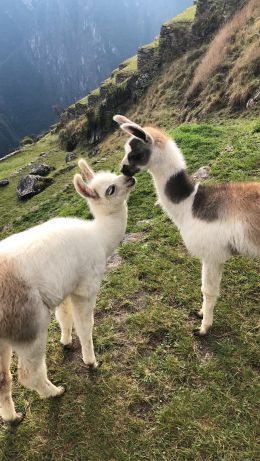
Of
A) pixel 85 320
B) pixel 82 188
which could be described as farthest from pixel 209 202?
pixel 85 320

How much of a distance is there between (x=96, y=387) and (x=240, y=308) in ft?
7.00

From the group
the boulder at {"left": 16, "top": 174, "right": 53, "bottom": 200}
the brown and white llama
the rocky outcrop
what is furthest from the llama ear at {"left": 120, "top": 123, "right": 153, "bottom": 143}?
the rocky outcrop

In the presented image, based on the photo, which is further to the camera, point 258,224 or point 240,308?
point 240,308

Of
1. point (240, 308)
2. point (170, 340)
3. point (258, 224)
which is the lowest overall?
point (240, 308)

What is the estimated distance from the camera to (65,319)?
4.77 m

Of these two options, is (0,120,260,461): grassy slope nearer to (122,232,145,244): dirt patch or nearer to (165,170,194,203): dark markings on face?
(122,232,145,244): dirt patch

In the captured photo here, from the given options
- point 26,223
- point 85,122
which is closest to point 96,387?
point 26,223

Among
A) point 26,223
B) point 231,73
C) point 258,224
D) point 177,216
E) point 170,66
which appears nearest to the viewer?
point 258,224

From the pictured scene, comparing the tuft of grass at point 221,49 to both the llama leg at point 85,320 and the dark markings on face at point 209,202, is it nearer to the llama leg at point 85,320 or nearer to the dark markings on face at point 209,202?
the dark markings on face at point 209,202

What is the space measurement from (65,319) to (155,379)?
1.29 m

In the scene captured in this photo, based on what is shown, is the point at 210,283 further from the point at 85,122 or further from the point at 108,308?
the point at 85,122

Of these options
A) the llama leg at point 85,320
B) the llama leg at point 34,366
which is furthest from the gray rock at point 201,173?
the llama leg at point 34,366

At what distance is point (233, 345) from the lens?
464 centimetres

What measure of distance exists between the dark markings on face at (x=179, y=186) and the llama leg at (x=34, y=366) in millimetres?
2280
